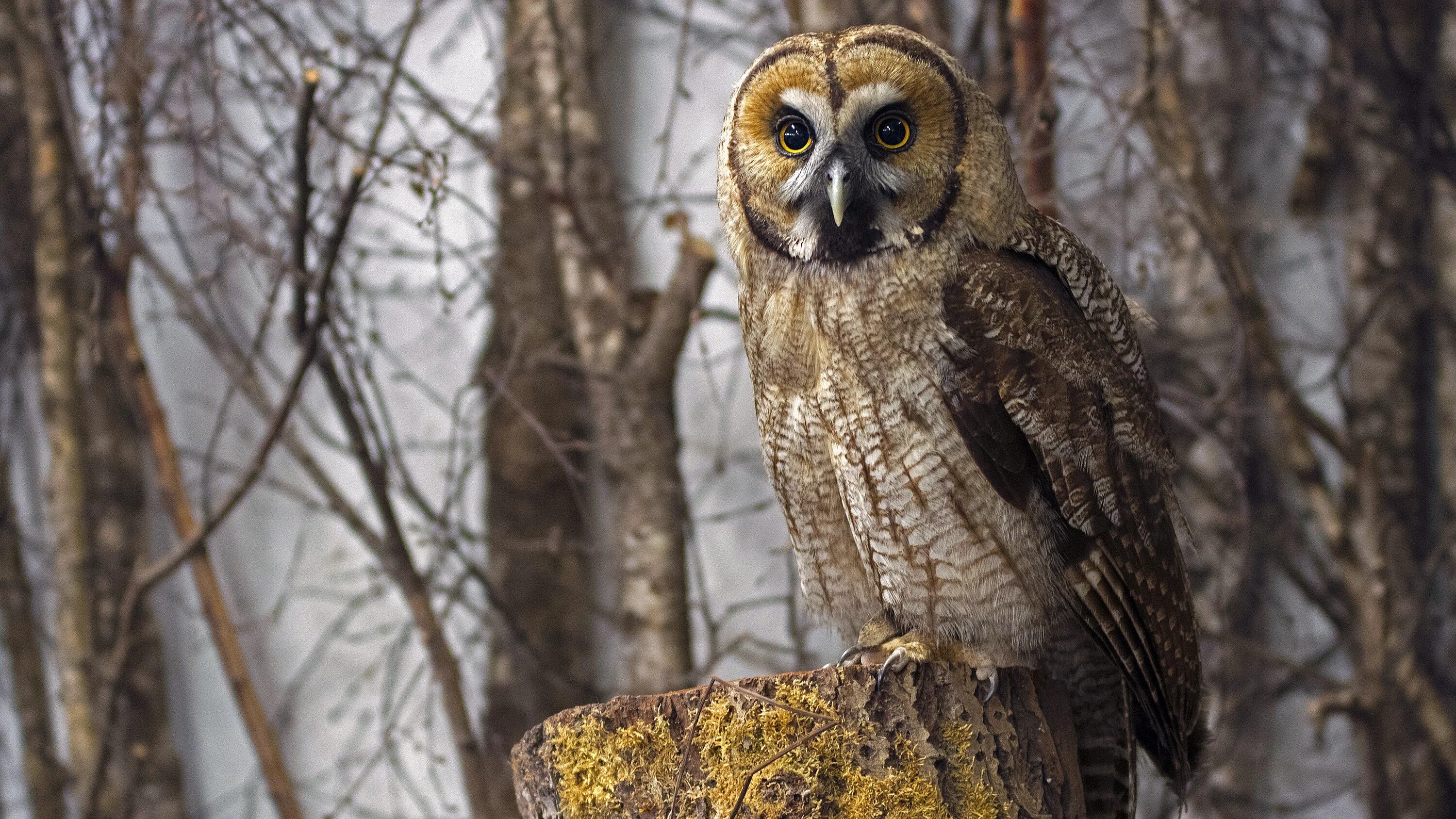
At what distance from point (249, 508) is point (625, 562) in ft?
4.87

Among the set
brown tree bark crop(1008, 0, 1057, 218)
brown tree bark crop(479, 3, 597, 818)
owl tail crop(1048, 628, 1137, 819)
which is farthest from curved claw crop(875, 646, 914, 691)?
brown tree bark crop(479, 3, 597, 818)

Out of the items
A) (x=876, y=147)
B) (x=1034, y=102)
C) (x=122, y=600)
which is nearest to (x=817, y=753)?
(x=876, y=147)

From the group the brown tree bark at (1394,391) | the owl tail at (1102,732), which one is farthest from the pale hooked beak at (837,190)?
the brown tree bark at (1394,391)

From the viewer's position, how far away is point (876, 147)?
1444mm

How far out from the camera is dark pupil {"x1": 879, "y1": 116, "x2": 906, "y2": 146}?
145 cm

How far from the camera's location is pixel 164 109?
202 centimetres

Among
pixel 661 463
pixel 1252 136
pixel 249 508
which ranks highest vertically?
pixel 1252 136

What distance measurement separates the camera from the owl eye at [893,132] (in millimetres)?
1446

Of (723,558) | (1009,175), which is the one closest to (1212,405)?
(1009,175)

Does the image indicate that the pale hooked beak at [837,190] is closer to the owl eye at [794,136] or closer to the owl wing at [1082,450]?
the owl eye at [794,136]

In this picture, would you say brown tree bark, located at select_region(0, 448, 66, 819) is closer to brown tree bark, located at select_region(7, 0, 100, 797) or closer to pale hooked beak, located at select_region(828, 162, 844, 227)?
brown tree bark, located at select_region(7, 0, 100, 797)

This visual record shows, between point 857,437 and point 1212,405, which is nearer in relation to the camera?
point 857,437

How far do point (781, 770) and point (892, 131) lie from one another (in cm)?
79

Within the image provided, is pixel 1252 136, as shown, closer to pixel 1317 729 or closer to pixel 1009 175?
pixel 1317 729
